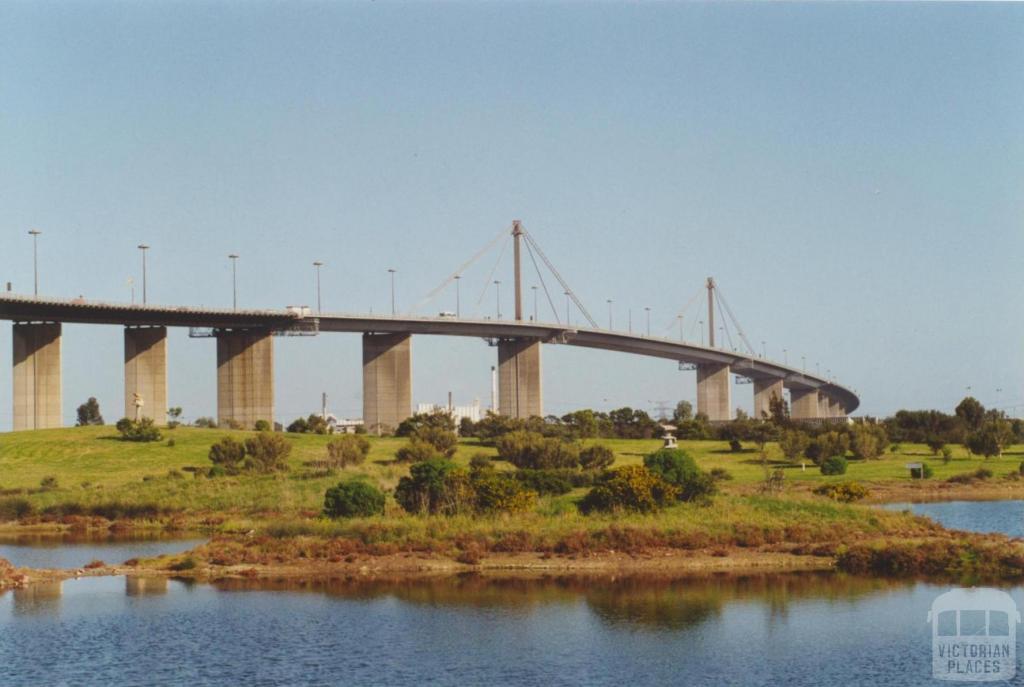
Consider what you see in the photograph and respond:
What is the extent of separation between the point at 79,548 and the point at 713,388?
131m

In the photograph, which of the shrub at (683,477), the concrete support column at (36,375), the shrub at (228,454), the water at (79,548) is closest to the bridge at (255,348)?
the concrete support column at (36,375)

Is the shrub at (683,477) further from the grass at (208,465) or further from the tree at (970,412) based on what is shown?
the tree at (970,412)

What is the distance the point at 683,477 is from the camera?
5403cm

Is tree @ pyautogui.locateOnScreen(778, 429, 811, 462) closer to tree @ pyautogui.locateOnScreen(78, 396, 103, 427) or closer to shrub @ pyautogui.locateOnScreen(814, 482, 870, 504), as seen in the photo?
shrub @ pyautogui.locateOnScreen(814, 482, 870, 504)

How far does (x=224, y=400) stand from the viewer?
396ft

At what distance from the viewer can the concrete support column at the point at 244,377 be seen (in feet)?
392

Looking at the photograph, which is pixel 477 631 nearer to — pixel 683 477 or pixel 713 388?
pixel 683 477

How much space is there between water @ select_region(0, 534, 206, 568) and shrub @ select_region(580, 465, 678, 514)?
15505 mm

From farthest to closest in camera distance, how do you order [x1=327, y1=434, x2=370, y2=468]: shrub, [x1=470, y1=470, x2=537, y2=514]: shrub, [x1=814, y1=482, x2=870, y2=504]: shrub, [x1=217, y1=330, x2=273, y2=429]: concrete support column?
[x1=217, y1=330, x2=273, y2=429]: concrete support column → [x1=327, y1=434, x2=370, y2=468]: shrub → [x1=814, y1=482, x2=870, y2=504]: shrub → [x1=470, y1=470, x2=537, y2=514]: shrub

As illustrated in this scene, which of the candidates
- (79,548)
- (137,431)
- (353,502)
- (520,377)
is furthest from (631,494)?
(520,377)

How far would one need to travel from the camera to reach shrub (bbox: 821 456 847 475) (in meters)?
77.6

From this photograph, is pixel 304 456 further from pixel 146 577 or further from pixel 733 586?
pixel 733 586

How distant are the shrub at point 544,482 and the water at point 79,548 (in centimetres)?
1324

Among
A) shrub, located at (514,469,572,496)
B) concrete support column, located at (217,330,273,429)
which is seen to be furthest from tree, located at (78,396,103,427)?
shrub, located at (514,469,572,496)
